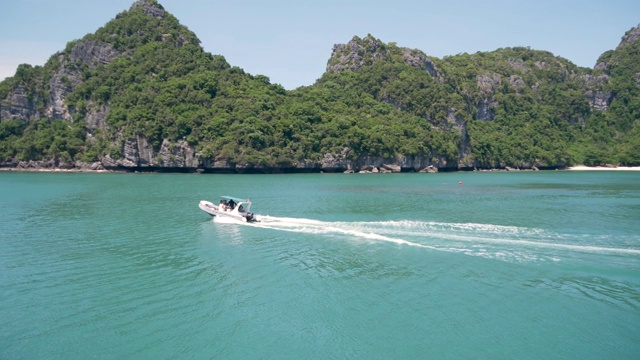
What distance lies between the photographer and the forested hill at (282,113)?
287 feet

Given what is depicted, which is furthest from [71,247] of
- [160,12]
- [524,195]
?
[160,12]

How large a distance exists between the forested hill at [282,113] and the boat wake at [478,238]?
188 ft

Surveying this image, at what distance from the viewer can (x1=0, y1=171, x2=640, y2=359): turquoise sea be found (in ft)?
40.0

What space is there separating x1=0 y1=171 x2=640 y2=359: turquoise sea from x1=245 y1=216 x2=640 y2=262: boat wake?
0.12 meters

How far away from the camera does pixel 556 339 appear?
1248 centimetres

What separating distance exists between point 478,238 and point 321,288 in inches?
412

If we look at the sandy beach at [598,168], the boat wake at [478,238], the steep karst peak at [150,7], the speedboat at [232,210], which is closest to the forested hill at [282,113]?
the steep karst peak at [150,7]

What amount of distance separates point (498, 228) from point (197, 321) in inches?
719

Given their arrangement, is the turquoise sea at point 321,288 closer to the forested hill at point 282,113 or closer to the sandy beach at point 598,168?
the forested hill at point 282,113

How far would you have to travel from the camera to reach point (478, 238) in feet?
76.9

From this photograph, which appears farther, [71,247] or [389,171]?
[389,171]

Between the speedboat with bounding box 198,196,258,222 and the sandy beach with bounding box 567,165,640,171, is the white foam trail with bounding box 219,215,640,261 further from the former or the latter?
the sandy beach with bounding box 567,165,640,171

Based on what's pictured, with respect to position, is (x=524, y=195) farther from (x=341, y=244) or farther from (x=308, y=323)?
(x=308, y=323)

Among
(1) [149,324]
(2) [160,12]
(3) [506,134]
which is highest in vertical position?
(2) [160,12]
